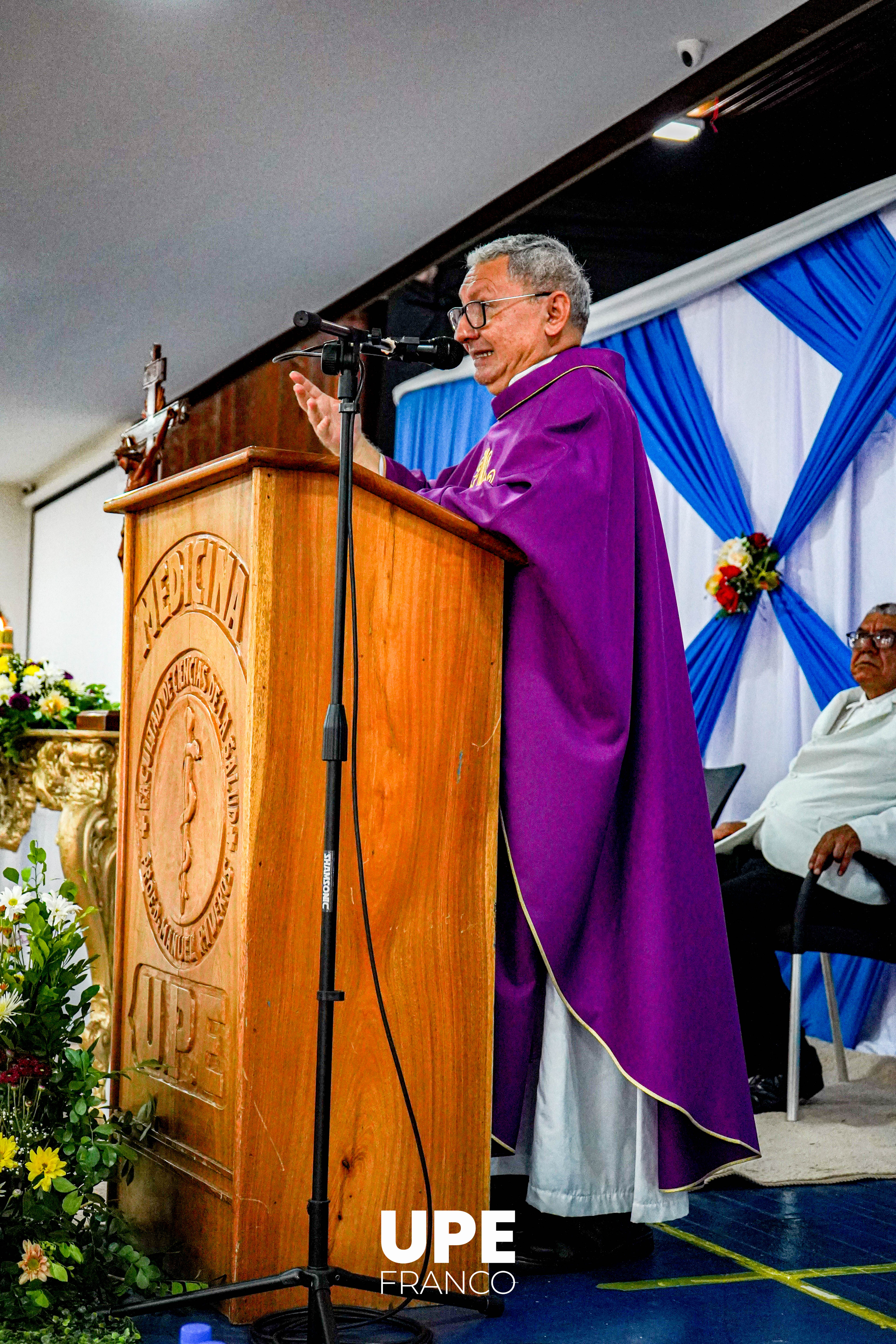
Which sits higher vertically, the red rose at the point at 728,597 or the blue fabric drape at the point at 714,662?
the red rose at the point at 728,597

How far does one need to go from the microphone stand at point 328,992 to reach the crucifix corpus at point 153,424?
74.6 inches

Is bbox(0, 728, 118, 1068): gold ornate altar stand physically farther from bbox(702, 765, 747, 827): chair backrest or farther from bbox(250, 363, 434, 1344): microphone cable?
bbox(702, 765, 747, 827): chair backrest

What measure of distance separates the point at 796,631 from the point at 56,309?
4816 mm

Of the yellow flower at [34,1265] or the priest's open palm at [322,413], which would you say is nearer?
the yellow flower at [34,1265]

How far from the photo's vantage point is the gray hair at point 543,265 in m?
2.32

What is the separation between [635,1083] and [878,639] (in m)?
2.32

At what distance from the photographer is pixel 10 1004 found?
192cm

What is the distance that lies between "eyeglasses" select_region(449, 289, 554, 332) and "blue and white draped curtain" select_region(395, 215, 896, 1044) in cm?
252

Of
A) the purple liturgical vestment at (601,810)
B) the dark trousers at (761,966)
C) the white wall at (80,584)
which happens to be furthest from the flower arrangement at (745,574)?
the white wall at (80,584)

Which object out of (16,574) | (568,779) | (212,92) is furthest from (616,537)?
(16,574)

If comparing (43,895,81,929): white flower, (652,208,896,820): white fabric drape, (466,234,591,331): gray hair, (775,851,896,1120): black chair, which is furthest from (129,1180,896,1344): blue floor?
(652,208,896,820): white fabric drape

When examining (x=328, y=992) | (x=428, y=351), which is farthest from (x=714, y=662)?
(x=328, y=992)

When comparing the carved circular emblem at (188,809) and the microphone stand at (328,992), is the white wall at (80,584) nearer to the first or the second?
the carved circular emblem at (188,809)

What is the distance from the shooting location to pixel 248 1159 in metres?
1.75
